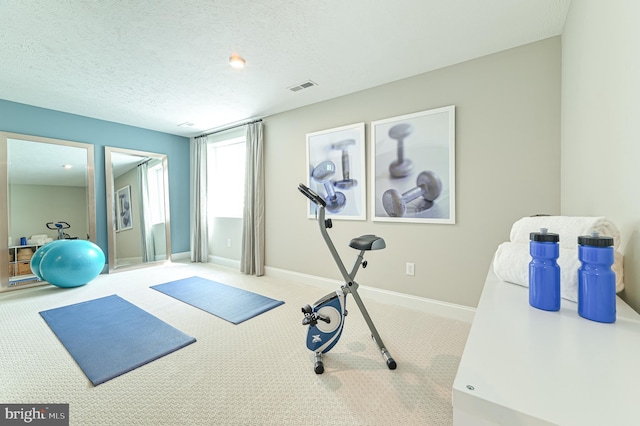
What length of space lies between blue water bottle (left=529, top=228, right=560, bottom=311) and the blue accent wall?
17.6ft

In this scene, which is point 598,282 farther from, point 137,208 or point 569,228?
point 137,208

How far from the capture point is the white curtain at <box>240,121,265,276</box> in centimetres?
402

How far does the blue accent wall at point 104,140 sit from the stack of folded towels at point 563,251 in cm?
530

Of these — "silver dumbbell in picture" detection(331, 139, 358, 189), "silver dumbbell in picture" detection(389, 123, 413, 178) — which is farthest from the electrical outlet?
"silver dumbbell in picture" detection(331, 139, 358, 189)

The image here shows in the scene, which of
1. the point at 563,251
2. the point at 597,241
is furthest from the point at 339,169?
the point at 597,241

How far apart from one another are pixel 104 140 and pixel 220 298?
335cm

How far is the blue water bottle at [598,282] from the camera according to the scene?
0.71m

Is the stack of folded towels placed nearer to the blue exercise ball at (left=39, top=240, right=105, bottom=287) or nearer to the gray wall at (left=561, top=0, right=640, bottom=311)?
the gray wall at (left=561, top=0, right=640, bottom=311)

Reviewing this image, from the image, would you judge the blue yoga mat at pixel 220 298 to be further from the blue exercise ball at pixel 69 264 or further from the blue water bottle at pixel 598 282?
the blue water bottle at pixel 598 282

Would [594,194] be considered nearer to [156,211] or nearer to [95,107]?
[95,107]

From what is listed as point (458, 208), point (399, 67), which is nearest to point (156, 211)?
point (399, 67)

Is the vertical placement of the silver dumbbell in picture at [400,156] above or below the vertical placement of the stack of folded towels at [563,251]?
above

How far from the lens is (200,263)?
4.98m

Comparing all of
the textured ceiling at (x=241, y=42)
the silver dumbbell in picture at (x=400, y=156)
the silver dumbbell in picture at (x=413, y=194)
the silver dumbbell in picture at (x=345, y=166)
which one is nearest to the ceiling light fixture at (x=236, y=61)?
the textured ceiling at (x=241, y=42)
